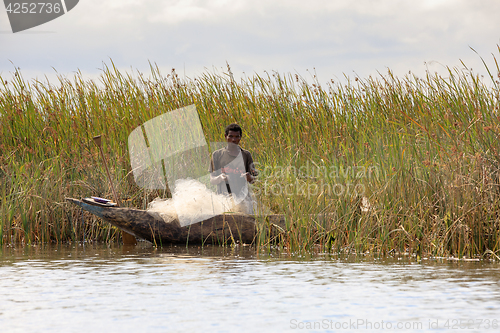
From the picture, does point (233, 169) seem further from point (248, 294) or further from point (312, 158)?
point (248, 294)

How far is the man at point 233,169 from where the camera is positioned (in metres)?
8.45

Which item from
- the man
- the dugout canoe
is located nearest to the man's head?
the man

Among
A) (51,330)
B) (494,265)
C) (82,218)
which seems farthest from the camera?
(82,218)

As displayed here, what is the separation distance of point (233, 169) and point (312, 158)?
122 cm

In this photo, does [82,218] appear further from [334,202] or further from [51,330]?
[51,330]

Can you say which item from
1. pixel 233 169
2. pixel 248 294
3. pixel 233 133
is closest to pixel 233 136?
pixel 233 133

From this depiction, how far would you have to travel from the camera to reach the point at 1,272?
5.75m

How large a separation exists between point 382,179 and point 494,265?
1.68 m

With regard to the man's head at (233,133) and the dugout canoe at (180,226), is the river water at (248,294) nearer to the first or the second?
the dugout canoe at (180,226)

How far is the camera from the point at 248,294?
457cm

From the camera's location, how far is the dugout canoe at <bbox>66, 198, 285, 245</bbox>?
782cm

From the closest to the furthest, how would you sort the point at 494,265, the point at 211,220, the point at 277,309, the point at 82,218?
1. the point at 277,309
2. the point at 494,265
3. the point at 211,220
4. the point at 82,218

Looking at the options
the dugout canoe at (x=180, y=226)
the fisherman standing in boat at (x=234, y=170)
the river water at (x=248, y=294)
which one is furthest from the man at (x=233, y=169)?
the river water at (x=248, y=294)

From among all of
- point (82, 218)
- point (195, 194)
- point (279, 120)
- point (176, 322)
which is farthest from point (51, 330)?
point (279, 120)
